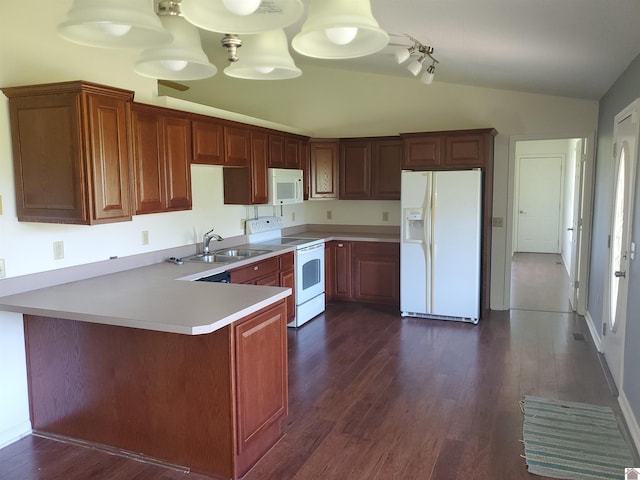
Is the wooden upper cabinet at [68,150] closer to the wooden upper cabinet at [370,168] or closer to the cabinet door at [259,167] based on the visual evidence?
the cabinet door at [259,167]

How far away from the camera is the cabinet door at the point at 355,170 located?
6047mm

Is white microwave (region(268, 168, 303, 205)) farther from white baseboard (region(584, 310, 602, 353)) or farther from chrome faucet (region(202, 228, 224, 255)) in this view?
white baseboard (region(584, 310, 602, 353))

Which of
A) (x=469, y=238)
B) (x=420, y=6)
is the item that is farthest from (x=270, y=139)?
(x=420, y=6)

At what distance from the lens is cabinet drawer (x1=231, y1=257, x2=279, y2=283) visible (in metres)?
4.20

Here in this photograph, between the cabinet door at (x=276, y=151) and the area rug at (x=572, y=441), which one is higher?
the cabinet door at (x=276, y=151)

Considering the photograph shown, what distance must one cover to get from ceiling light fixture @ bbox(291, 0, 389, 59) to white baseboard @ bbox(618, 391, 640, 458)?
2614mm

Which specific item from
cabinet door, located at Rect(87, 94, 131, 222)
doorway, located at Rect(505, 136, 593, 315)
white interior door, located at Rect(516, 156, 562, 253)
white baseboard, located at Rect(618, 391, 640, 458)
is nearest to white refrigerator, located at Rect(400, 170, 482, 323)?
white baseboard, located at Rect(618, 391, 640, 458)

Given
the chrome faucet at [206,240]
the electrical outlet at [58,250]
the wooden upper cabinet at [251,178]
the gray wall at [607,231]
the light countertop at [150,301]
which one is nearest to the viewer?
the light countertop at [150,301]

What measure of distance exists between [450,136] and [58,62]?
12.1 feet

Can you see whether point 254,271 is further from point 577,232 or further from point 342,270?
point 577,232

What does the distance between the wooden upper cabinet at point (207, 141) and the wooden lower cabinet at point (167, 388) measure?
68.1 inches

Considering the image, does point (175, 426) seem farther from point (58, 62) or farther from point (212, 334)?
point (58, 62)

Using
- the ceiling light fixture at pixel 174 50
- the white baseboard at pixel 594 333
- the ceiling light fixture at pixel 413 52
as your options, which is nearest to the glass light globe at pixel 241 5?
the ceiling light fixture at pixel 174 50

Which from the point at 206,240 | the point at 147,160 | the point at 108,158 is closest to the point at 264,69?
the point at 108,158
